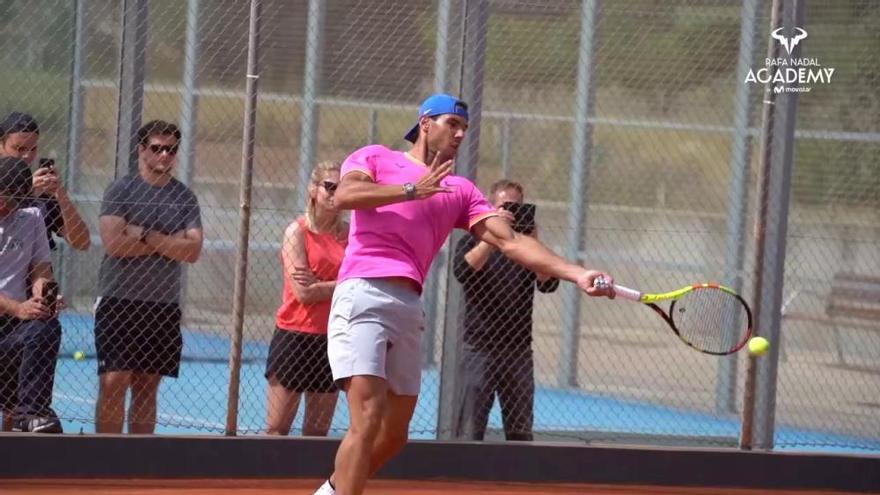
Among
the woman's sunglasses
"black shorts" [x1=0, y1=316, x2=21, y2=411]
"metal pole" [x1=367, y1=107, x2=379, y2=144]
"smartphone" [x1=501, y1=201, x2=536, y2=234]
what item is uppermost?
"metal pole" [x1=367, y1=107, x2=379, y2=144]

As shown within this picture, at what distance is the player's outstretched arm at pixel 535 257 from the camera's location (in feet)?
19.0

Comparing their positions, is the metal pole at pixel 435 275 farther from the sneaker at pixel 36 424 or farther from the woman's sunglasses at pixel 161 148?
the sneaker at pixel 36 424

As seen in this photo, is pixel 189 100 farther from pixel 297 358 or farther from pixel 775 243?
pixel 775 243

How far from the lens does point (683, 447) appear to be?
8.67 meters

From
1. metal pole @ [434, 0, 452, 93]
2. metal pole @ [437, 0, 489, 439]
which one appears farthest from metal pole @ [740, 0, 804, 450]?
metal pole @ [434, 0, 452, 93]

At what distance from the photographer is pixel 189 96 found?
1050cm

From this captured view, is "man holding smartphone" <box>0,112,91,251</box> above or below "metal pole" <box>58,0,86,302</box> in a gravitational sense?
below

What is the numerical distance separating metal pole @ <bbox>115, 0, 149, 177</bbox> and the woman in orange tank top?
1.03 m

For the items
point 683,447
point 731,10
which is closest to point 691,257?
point 731,10

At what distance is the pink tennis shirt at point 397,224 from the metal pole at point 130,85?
2400 mm

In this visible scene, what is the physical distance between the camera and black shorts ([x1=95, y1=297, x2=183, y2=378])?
770cm

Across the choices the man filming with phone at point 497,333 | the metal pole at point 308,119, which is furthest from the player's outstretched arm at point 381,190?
the metal pole at point 308,119

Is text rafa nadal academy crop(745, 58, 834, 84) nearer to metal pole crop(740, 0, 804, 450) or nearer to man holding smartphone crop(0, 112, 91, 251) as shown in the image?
metal pole crop(740, 0, 804, 450)

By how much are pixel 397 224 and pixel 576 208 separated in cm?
517
